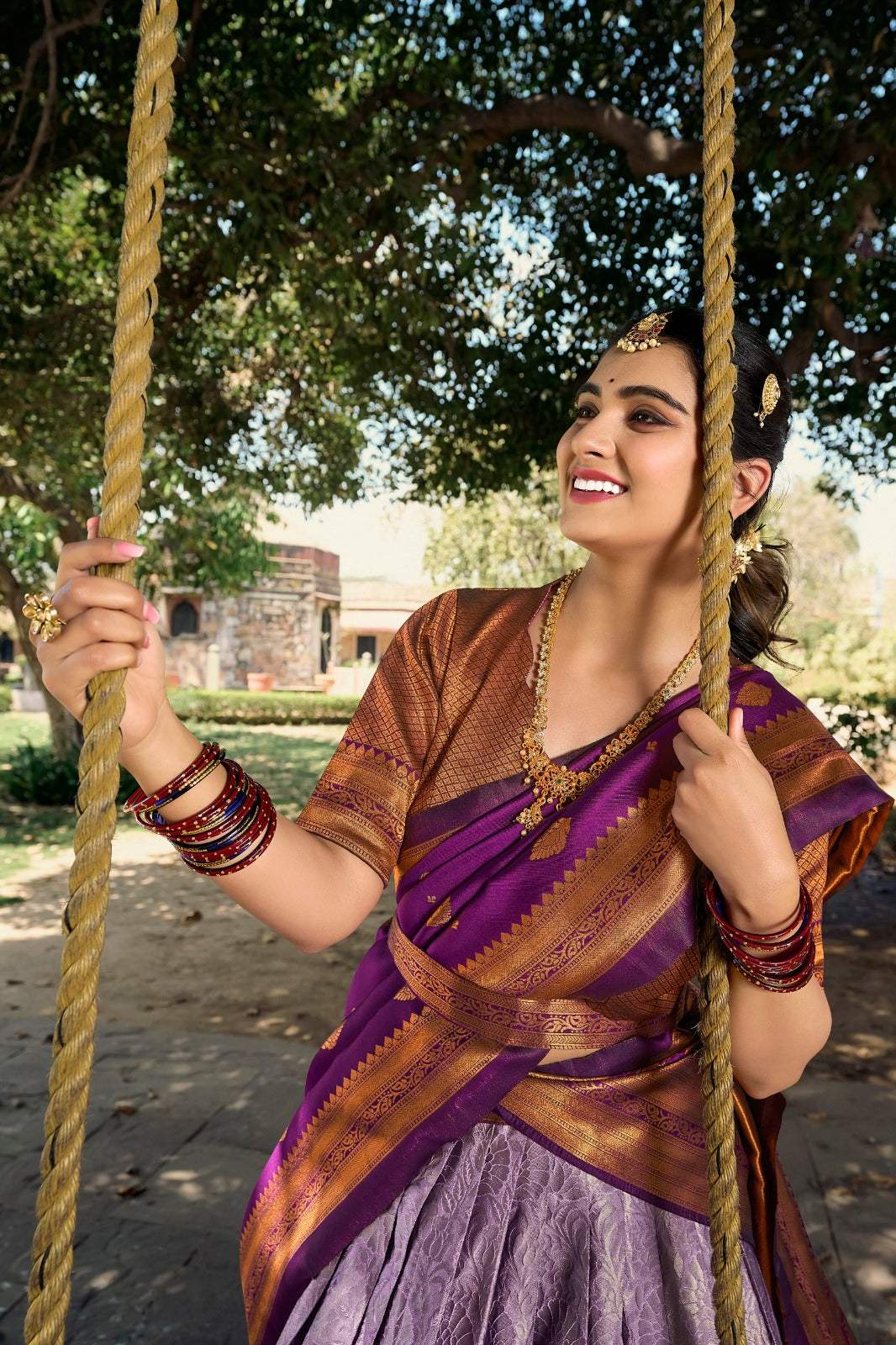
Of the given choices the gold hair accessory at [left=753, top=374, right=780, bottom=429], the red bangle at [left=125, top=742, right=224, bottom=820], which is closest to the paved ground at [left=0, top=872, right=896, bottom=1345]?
the red bangle at [left=125, top=742, right=224, bottom=820]

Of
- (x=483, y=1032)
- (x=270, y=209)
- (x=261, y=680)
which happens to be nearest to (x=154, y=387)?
(x=270, y=209)

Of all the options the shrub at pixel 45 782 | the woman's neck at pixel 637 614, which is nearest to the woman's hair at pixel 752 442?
the woman's neck at pixel 637 614

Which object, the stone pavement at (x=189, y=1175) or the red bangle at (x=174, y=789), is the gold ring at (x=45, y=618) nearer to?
the red bangle at (x=174, y=789)

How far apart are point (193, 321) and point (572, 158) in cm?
261

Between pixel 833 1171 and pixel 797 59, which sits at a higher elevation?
pixel 797 59

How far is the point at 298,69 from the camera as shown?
4.97 m

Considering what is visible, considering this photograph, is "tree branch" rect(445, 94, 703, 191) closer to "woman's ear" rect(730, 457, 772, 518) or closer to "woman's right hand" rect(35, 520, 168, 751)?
"woman's ear" rect(730, 457, 772, 518)

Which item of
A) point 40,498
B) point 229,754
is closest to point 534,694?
point 40,498

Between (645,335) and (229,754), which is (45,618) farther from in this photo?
(229,754)

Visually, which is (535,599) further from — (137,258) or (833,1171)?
(833,1171)

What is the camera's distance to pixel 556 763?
64.2 inches

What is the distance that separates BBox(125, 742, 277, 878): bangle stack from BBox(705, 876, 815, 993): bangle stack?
23.6 inches

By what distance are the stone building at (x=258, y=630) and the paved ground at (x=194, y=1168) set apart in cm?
2547

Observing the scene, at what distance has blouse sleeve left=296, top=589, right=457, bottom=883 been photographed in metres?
1.63
